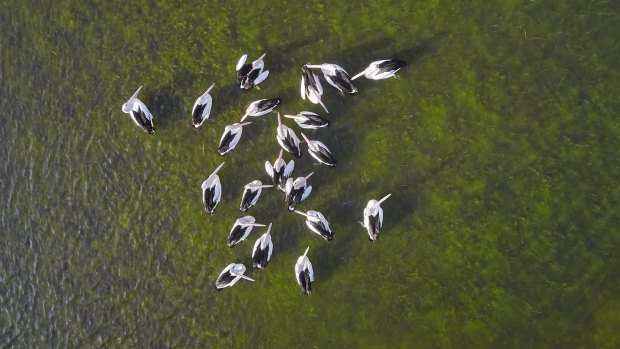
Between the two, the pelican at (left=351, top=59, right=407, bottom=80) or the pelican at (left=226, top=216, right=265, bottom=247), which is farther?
the pelican at (left=226, top=216, right=265, bottom=247)

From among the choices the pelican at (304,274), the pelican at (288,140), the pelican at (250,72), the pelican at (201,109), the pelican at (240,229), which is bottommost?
the pelican at (304,274)

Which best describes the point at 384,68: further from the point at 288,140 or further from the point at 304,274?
the point at 304,274

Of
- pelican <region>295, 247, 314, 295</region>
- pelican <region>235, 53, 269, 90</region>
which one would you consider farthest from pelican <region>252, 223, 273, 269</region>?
pelican <region>235, 53, 269, 90</region>

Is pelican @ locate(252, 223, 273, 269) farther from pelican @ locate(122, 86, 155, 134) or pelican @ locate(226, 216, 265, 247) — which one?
pelican @ locate(122, 86, 155, 134)

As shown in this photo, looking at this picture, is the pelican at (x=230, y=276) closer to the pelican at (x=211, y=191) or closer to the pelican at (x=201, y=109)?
the pelican at (x=211, y=191)

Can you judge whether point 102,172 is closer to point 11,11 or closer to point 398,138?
point 11,11

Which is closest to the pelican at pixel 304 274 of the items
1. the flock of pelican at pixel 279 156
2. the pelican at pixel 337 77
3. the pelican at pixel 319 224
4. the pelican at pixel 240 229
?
the flock of pelican at pixel 279 156

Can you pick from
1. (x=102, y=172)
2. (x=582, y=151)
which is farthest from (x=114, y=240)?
(x=582, y=151)
